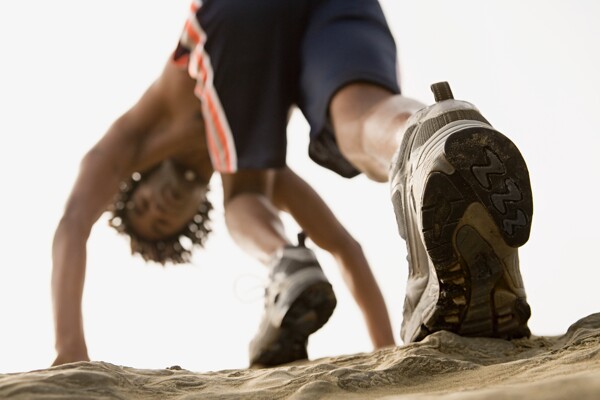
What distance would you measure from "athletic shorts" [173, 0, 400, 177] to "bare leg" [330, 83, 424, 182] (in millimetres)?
241

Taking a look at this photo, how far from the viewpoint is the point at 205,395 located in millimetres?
854

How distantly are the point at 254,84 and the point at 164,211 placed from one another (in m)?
1.01

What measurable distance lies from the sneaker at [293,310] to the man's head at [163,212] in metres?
1.20

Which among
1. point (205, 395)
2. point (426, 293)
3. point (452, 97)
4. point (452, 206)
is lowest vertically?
point (205, 395)

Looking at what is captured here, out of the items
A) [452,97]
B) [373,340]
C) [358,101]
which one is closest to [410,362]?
[452,97]

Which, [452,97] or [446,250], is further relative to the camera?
[452,97]

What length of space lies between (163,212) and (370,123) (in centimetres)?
162

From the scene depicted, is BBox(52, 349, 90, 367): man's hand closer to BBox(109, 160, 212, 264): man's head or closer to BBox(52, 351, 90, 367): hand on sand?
BBox(52, 351, 90, 367): hand on sand

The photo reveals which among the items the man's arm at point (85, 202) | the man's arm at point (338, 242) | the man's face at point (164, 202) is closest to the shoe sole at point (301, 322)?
the man's arm at point (85, 202)

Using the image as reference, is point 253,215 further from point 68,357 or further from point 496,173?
point 496,173

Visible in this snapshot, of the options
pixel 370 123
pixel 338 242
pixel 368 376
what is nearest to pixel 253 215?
pixel 338 242

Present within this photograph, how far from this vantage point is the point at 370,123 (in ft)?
4.78

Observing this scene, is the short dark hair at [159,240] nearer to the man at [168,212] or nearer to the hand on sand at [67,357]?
the man at [168,212]

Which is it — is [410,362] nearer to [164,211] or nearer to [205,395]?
[205,395]
